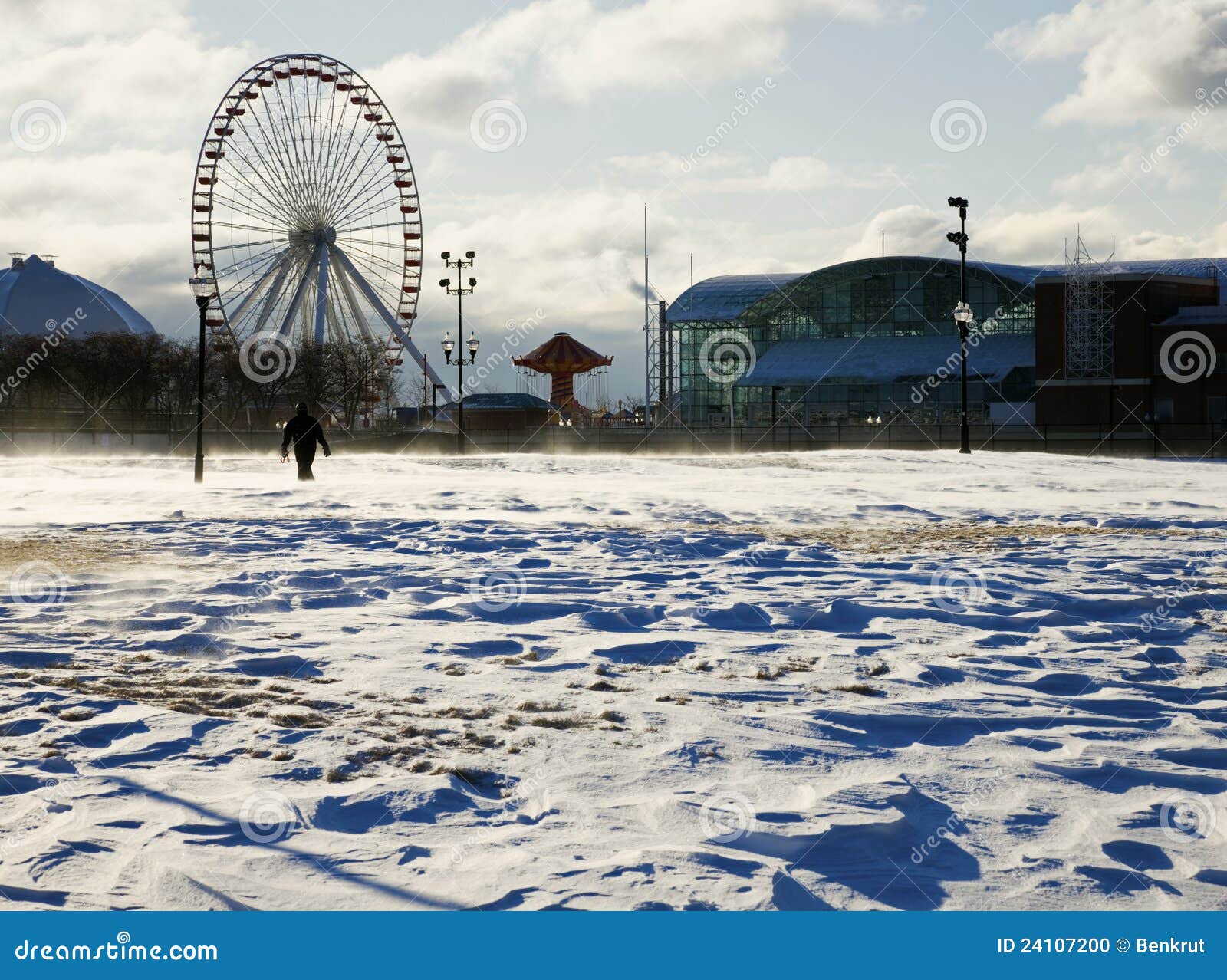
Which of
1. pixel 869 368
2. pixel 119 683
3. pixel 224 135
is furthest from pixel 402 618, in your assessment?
pixel 869 368

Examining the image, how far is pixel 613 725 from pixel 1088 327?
6397 cm

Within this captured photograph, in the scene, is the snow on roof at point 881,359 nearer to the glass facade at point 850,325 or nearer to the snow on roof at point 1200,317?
the glass facade at point 850,325

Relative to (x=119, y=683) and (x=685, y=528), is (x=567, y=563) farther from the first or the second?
(x=119, y=683)

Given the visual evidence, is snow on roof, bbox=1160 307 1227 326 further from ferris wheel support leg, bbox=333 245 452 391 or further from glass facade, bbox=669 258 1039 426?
ferris wheel support leg, bbox=333 245 452 391

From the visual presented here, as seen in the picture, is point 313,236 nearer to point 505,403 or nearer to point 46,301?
point 505,403

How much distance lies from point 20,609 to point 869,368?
76.0 metres

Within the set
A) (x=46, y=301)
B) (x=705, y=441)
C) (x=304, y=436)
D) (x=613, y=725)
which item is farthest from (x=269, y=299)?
(x=46, y=301)

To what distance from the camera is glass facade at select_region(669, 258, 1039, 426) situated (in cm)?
7869

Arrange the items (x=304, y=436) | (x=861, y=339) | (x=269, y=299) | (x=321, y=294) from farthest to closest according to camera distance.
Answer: (x=861, y=339) < (x=269, y=299) < (x=321, y=294) < (x=304, y=436)

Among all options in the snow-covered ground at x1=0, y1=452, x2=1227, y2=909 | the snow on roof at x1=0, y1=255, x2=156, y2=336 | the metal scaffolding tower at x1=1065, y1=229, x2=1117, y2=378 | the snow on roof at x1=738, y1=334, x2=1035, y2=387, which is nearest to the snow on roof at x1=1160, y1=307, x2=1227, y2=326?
the metal scaffolding tower at x1=1065, y1=229, x2=1117, y2=378

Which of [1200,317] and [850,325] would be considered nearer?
[1200,317]

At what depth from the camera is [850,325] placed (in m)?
85.9

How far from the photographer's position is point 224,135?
169 ft

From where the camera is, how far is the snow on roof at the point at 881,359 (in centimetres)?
7762
